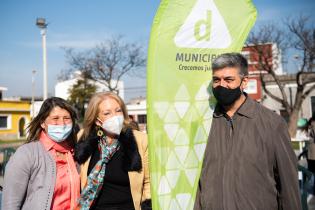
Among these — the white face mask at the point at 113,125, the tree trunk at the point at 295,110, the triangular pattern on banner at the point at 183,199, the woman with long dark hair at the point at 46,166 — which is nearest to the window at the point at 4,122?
the tree trunk at the point at 295,110

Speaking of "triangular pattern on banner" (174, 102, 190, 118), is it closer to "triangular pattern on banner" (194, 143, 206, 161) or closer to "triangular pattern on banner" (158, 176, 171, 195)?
"triangular pattern on banner" (194, 143, 206, 161)

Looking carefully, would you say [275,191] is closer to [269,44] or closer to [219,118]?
[219,118]

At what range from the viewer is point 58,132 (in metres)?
2.72

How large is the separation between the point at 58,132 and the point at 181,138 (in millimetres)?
956

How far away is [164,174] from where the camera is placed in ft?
8.14

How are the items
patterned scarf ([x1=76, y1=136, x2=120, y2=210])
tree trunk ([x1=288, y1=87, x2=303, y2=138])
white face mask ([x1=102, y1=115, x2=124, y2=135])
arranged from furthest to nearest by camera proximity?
tree trunk ([x1=288, y1=87, x2=303, y2=138])
white face mask ([x1=102, y1=115, x2=124, y2=135])
patterned scarf ([x1=76, y1=136, x2=120, y2=210])

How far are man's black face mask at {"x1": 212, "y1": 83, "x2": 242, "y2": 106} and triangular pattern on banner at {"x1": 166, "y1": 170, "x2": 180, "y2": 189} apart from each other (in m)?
0.60

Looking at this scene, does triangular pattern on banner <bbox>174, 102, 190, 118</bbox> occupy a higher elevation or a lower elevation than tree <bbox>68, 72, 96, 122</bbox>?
lower

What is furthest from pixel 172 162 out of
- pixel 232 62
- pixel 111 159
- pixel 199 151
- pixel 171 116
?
pixel 232 62

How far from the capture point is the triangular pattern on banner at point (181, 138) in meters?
2.52

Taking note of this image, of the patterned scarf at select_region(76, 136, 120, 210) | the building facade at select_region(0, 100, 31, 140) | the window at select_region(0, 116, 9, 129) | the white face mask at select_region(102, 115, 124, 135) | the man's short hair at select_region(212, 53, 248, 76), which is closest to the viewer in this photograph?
the man's short hair at select_region(212, 53, 248, 76)

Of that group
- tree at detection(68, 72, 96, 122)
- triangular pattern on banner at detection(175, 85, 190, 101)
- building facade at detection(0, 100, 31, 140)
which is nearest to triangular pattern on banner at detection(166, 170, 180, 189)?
triangular pattern on banner at detection(175, 85, 190, 101)

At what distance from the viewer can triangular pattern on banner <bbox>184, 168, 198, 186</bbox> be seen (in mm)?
2549

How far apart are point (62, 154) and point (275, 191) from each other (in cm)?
161
